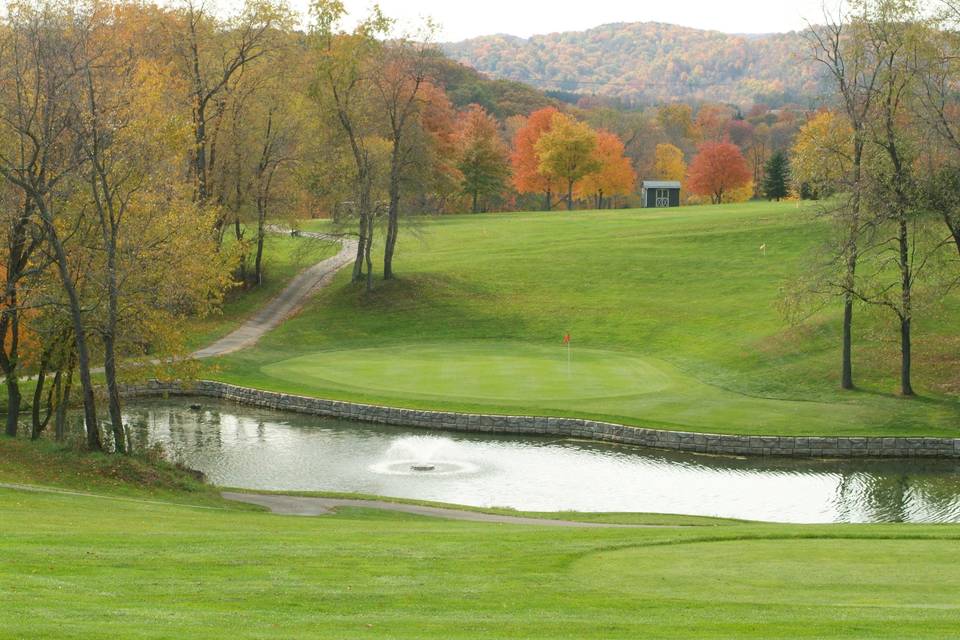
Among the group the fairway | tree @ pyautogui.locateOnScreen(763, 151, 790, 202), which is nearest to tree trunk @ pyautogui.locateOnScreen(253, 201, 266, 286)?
the fairway

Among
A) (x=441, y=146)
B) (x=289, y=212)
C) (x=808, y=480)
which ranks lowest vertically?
(x=808, y=480)

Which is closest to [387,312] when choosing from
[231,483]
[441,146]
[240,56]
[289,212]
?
A: [289,212]

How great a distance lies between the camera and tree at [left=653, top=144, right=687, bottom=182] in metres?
141

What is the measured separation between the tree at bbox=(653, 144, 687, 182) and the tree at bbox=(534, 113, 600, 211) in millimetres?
35225

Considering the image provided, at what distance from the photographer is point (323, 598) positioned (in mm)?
14242

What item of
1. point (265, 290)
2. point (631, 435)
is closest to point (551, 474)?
point (631, 435)

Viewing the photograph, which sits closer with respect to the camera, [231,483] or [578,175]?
[231,483]

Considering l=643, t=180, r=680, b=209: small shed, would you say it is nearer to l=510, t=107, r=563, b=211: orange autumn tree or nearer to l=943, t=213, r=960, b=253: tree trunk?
l=510, t=107, r=563, b=211: orange autumn tree

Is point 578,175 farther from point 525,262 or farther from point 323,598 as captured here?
point 323,598

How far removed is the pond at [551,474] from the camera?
31.2m

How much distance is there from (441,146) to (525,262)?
3117 cm

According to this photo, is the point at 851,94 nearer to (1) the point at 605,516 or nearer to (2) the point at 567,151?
(1) the point at 605,516

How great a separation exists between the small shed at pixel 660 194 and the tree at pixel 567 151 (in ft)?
34.7

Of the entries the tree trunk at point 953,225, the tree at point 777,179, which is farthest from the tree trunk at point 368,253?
the tree at point 777,179
